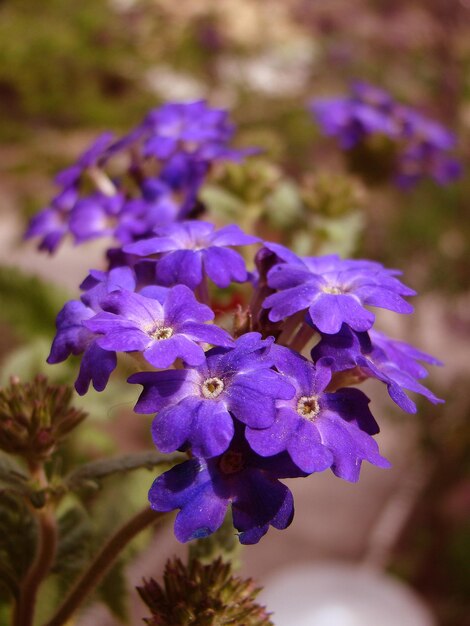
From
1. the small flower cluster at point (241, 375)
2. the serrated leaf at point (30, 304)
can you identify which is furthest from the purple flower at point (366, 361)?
the serrated leaf at point (30, 304)

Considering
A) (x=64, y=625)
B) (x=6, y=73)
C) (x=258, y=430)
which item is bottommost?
(x=64, y=625)

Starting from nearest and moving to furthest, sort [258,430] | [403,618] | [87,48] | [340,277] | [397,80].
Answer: [258,430] → [340,277] → [403,618] → [87,48] → [397,80]

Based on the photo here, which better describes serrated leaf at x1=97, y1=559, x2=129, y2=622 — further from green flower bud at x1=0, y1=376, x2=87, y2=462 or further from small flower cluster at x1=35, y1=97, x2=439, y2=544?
small flower cluster at x1=35, y1=97, x2=439, y2=544

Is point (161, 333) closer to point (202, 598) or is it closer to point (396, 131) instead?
point (202, 598)

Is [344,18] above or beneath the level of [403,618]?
above

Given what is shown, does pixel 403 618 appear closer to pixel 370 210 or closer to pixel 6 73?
pixel 370 210

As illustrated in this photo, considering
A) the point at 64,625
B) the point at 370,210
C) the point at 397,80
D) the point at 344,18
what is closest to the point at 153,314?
the point at 64,625

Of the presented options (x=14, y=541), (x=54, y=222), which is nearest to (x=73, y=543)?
(x=14, y=541)

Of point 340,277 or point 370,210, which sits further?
point 370,210
